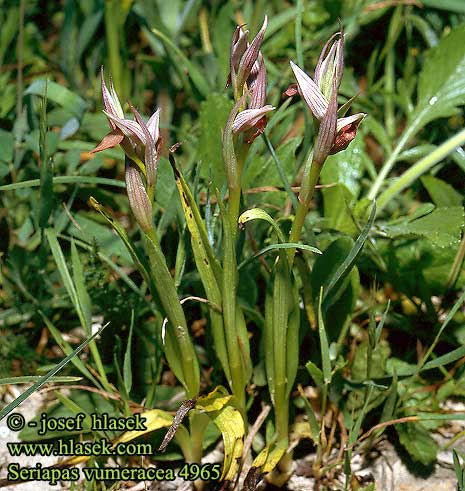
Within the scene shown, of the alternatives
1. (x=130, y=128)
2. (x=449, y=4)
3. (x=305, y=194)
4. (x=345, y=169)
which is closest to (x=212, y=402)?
(x=305, y=194)

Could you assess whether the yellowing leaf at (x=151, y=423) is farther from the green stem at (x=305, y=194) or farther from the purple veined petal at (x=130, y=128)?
the purple veined petal at (x=130, y=128)

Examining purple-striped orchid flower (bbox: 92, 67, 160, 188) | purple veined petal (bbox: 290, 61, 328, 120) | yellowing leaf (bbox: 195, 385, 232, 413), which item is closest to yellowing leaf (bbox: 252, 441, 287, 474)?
yellowing leaf (bbox: 195, 385, 232, 413)

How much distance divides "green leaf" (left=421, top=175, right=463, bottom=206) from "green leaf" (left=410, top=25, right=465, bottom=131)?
17cm

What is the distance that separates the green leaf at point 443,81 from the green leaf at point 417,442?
0.85 m

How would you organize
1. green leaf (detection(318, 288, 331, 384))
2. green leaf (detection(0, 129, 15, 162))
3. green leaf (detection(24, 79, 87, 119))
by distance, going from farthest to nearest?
1. green leaf (detection(24, 79, 87, 119))
2. green leaf (detection(0, 129, 15, 162))
3. green leaf (detection(318, 288, 331, 384))

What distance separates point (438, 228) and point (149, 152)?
28.7 inches

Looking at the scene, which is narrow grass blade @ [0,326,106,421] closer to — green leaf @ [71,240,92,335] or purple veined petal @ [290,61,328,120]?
green leaf @ [71,240,92,335]

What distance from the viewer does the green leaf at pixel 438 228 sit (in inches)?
60.9

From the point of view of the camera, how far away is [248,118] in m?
1.13

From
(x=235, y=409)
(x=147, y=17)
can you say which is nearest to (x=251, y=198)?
(x=235, y=409)

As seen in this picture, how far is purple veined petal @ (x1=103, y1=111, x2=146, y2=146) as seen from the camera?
1117mm

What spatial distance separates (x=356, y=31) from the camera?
2383 millimetres

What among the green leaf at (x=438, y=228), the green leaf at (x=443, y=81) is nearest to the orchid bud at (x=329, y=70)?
the green leaf at (x=438, y=228)

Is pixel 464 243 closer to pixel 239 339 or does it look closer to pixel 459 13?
pixel 239 339
